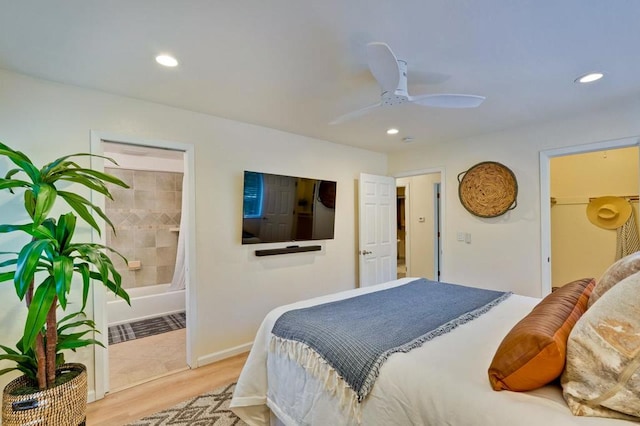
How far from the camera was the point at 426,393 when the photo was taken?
3.98 feet

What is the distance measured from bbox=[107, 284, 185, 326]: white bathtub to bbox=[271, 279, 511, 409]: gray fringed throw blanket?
10.7 ft

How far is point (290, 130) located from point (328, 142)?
2.21 ft

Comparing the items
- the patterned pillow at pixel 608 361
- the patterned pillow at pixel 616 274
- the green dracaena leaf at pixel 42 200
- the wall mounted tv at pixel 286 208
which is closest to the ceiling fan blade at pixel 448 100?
the patterned pillow at pixel 616 274

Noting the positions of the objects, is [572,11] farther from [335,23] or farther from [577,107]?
[577,107]

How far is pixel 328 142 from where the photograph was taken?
397 centimetres

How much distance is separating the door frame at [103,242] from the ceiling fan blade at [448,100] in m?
2.09

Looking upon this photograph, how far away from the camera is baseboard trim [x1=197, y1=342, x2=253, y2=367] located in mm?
2906

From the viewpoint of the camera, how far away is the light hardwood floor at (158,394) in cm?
218

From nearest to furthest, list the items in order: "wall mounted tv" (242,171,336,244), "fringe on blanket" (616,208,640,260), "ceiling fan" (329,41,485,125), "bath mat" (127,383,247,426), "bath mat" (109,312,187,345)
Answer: "ceiling fan" (329,41,485,125) → "bath mat" (127,383,247,426) → "wall mounted tv" (242,171,336,244) → "bath mat" (109,312,187,345) → "fringe on blanket" (616,208,640,260)

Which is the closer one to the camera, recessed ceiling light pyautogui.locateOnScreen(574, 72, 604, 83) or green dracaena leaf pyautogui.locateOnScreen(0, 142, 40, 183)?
green dracaena leaf pyautogui.locateOnScreen(0, 142, 40, 183)

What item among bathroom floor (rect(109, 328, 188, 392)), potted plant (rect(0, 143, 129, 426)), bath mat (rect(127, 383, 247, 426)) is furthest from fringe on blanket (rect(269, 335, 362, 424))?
bathroom floor (rect(109, 328, 188, 392))

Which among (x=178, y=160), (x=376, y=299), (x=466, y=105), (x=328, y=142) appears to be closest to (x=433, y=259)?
(x=328, y=142)

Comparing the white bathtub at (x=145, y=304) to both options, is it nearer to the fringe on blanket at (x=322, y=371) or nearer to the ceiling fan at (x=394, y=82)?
the fringe on blanket at (x=322, y=371)

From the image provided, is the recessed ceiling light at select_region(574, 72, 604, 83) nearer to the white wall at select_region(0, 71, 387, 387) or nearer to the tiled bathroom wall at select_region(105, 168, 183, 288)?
the white wall at select_region(0, 71, 387, 387)
